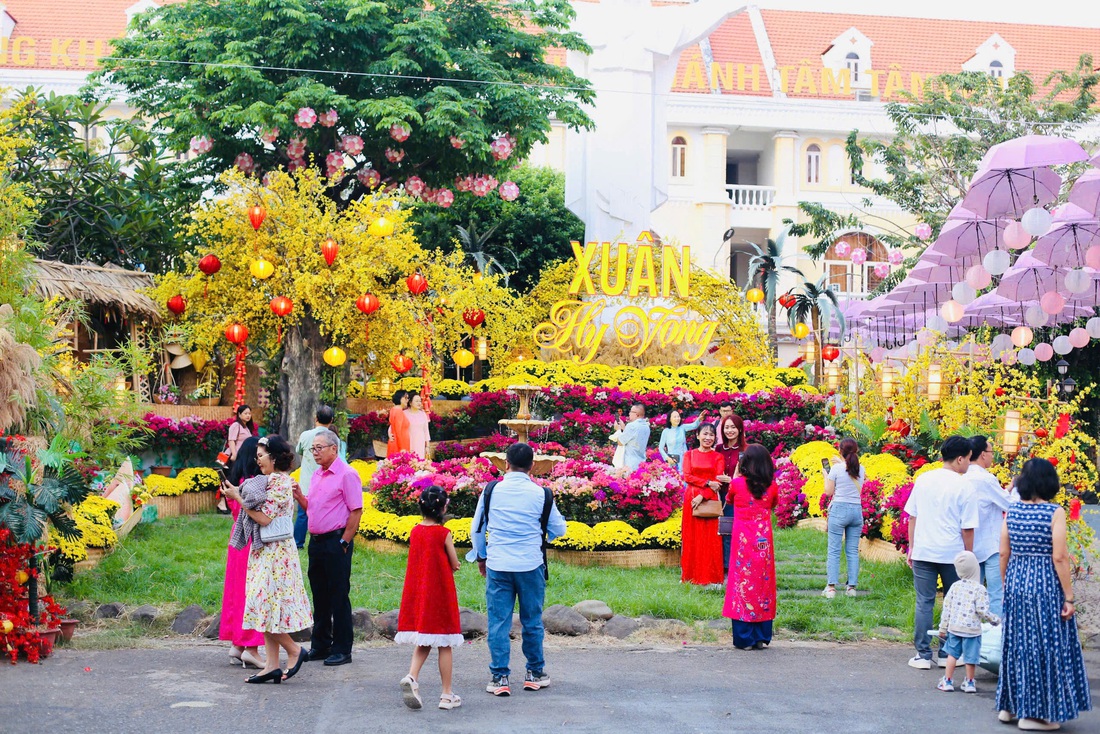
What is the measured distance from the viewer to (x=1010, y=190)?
13.3m

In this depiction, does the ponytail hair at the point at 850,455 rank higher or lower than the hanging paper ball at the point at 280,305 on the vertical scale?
lower

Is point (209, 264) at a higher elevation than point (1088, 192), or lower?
lower

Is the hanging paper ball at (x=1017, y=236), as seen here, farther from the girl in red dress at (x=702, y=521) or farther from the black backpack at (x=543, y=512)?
the black backpack at (x=543, y=512)

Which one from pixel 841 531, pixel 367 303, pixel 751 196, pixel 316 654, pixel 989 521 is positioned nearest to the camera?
pixel 989 521

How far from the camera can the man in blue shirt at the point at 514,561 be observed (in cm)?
740

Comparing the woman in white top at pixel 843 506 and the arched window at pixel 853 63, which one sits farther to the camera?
the arched window at pixel 853 63

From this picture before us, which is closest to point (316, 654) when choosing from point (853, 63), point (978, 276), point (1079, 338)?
point (978, 276)

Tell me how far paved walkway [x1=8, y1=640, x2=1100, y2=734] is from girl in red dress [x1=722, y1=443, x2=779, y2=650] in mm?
233

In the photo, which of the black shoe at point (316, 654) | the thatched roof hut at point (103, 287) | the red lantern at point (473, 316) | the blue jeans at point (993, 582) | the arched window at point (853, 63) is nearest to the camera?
the blue jeans at point (993, 582)

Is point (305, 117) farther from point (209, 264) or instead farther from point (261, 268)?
point (261, 268)

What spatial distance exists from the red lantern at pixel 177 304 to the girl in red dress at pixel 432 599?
10740mm

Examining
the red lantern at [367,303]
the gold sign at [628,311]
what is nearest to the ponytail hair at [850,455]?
the red lantern at [367,303]

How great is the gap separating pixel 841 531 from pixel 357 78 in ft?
44.2

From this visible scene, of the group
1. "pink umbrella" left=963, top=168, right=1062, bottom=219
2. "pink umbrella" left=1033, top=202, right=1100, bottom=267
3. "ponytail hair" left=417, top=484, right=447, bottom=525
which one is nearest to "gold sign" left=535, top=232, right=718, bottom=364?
"pink umbrella" left=1033, top=202, right=1100, bottom=267
